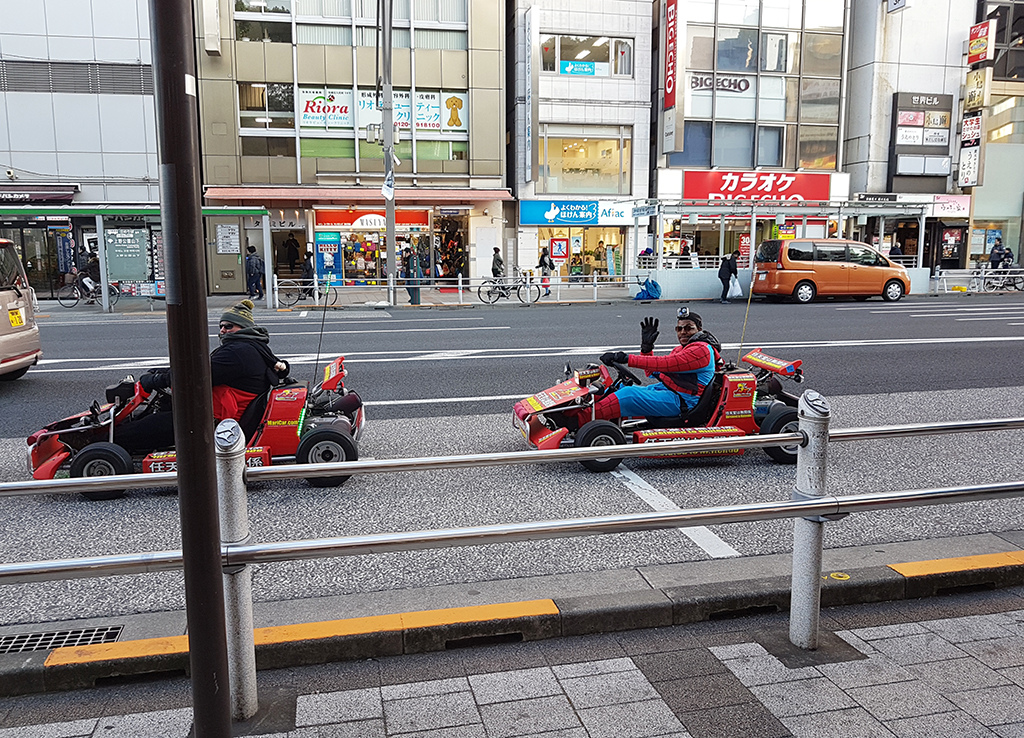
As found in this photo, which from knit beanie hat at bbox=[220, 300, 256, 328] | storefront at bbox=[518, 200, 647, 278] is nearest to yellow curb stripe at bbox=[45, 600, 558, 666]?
knit beanie hat at bbox=[220, 300, 256, 328]

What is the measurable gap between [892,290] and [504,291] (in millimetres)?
11678

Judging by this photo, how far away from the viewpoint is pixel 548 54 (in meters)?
30.5

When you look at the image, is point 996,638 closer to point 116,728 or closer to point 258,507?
point 116,728

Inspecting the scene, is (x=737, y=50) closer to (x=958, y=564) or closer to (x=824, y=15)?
(x=824, y=15)

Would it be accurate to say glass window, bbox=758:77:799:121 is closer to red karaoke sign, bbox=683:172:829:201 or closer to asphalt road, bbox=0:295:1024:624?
red karaoke sign, bbox=683:172:829:201

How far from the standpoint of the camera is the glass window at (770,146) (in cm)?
3216

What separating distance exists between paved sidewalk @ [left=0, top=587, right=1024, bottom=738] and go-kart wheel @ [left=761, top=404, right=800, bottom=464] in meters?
2.49

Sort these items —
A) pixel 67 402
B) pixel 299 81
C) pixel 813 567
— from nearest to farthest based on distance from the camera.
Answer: pixel 813 567 < pixel 67 402 < pixel 299 81

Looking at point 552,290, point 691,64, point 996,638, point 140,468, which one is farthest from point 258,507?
point 691,64

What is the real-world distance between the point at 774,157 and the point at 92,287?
87.5 feet

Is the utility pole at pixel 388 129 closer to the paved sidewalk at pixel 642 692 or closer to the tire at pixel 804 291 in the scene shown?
the tire at pixel 804 291

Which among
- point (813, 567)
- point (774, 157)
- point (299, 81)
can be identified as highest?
point (299, 81)

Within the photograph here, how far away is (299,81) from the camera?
2836 cm

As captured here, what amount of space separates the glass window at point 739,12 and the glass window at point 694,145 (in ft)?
13.6
